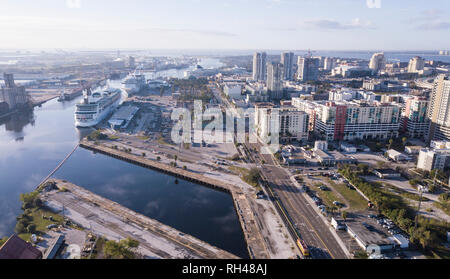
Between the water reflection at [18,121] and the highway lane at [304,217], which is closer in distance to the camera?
the highway lane at [304,217]

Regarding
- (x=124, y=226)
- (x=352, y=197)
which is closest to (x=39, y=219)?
(x=124, y=226)

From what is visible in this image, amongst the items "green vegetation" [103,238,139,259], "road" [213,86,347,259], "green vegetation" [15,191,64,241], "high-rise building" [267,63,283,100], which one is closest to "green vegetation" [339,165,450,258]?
A: "road" [213,86,347,259]

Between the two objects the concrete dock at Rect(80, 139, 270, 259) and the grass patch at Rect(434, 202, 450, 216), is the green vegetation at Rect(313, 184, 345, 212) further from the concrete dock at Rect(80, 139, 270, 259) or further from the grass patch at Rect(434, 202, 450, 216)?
the grass patch at Rect(434, 202, 450, 216)

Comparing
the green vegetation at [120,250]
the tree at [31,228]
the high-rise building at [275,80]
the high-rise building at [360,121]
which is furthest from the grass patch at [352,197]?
the high-rise building at [275,80]

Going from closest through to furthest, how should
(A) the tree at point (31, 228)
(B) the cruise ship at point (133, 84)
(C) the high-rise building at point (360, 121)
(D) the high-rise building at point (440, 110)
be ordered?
(A) the tree at point (31, 228), (D) the high-rise building at point (440, 110), (C) the high-rise building at point (360, 121), (B) the cruise ship at point (133, 84)

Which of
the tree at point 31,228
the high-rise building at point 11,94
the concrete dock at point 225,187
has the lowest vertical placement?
the concrete dock at point 225,187

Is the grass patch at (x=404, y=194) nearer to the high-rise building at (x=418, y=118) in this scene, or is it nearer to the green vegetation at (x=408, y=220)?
the green vegetation at (x=408, y=220)

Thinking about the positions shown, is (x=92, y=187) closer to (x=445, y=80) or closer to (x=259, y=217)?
(x=259, y=217)
